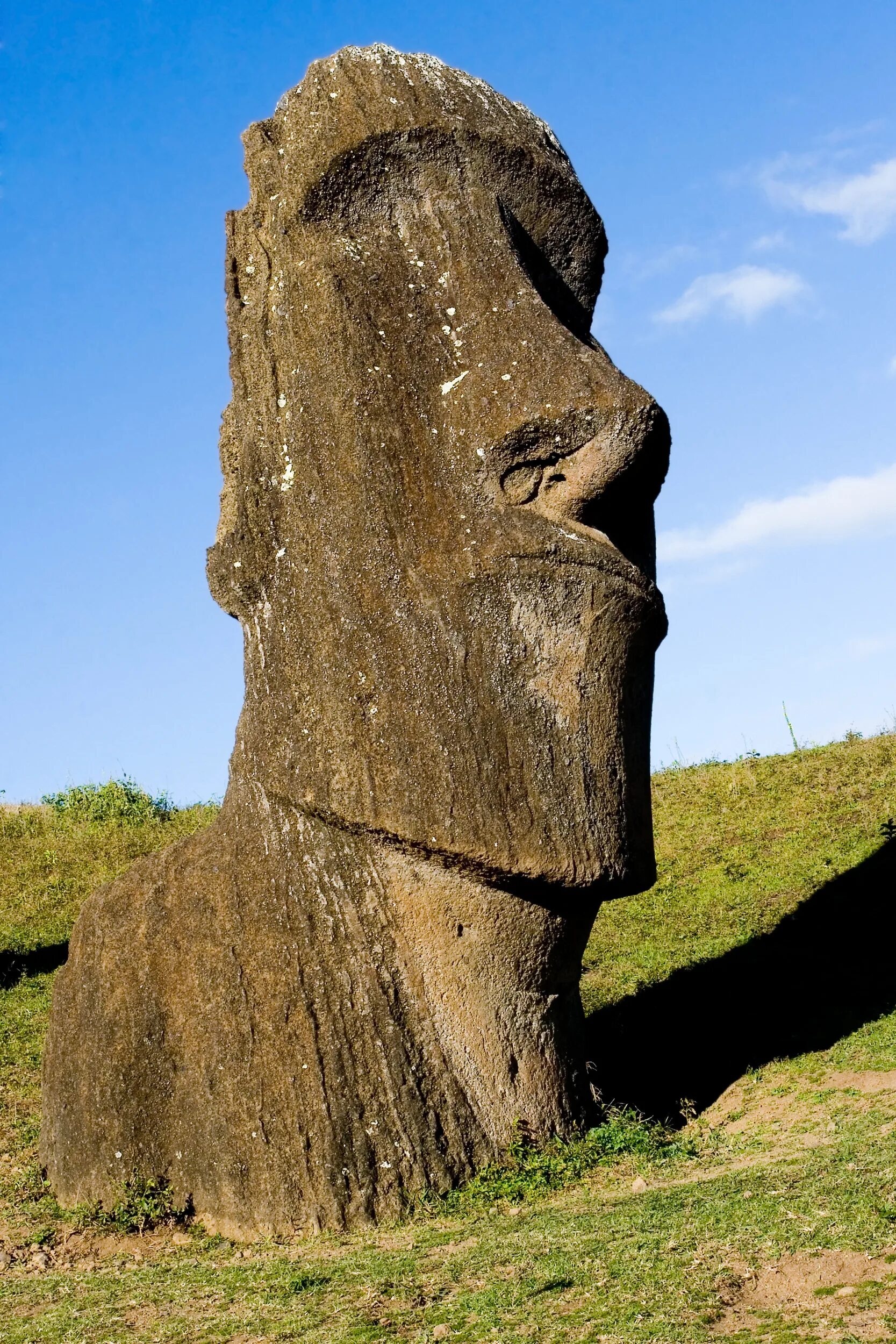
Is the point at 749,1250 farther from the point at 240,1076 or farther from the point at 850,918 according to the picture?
the point at 850,918

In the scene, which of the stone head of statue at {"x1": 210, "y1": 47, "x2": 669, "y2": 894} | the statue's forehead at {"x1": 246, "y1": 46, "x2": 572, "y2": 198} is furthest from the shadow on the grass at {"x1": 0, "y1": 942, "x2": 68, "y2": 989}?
the statue's forehead at {"x1": 246, "y1": 46, "x2": 572, "y2": 198}

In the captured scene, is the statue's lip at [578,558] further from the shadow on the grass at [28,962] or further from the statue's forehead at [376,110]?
the shadow on the grass at [28,962]

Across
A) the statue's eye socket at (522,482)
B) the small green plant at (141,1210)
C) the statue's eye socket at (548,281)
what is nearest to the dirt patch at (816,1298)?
the small green plant at (141,1210)

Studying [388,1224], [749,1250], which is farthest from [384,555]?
[749,1250]

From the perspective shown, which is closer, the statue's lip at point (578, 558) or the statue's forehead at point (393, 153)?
the statue's lip at point (578, 558)

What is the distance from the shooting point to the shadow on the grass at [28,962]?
39.0 feet

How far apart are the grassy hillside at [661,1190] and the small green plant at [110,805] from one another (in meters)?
3.39

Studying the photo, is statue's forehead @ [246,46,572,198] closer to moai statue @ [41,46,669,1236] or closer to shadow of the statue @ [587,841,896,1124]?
moai statue @ [41,46,669,1236]

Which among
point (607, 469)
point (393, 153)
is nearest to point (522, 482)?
point (607, 469)

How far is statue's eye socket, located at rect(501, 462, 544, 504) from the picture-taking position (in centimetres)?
692

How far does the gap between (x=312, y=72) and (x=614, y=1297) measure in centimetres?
609

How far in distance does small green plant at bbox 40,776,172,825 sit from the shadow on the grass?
369 centimetres

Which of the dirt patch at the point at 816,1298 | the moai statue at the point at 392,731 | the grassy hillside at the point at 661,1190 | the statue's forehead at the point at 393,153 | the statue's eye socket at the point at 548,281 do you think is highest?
the statue's forehead at the point at 393,153

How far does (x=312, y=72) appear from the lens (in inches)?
301
